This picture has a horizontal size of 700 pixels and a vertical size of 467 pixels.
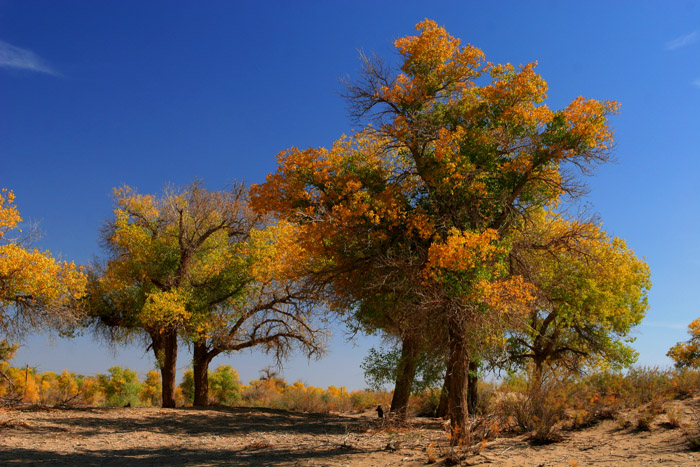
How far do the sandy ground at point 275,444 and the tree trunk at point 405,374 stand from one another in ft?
3.40

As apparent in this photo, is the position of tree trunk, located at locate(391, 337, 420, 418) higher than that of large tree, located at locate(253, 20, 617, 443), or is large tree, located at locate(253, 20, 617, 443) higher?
large tree, located at locate(253, 20, 617, 443)

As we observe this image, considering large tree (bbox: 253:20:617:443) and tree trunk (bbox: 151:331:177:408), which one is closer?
large tree (bbox: 253:20:617:443)

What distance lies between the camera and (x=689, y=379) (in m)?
14.8

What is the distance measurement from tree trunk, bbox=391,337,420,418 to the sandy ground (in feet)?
3.40

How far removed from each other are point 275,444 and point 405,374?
5553 millimetres

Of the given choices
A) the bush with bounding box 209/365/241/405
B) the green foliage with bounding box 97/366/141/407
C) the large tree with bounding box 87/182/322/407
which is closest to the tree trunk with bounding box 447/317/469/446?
the large tree with bounding box 87/182/322/407

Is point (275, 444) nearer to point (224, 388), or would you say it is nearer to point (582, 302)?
point (582, 302)

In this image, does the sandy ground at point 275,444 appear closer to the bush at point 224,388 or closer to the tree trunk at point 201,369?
the tree trunk at point 201,369

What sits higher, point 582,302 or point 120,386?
point 582,302

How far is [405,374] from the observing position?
57.3 ft

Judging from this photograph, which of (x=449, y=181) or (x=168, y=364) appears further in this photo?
(x=168, y=364)

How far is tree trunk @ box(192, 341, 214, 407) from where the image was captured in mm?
A: 22156

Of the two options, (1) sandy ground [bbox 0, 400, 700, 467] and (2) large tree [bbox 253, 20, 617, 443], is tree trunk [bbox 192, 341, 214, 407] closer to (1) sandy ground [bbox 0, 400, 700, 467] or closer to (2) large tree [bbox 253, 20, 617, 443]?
(1) sandy ground [bbox 0, 400, 700, 467]

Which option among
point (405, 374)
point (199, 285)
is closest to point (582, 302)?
point (405, 374)
